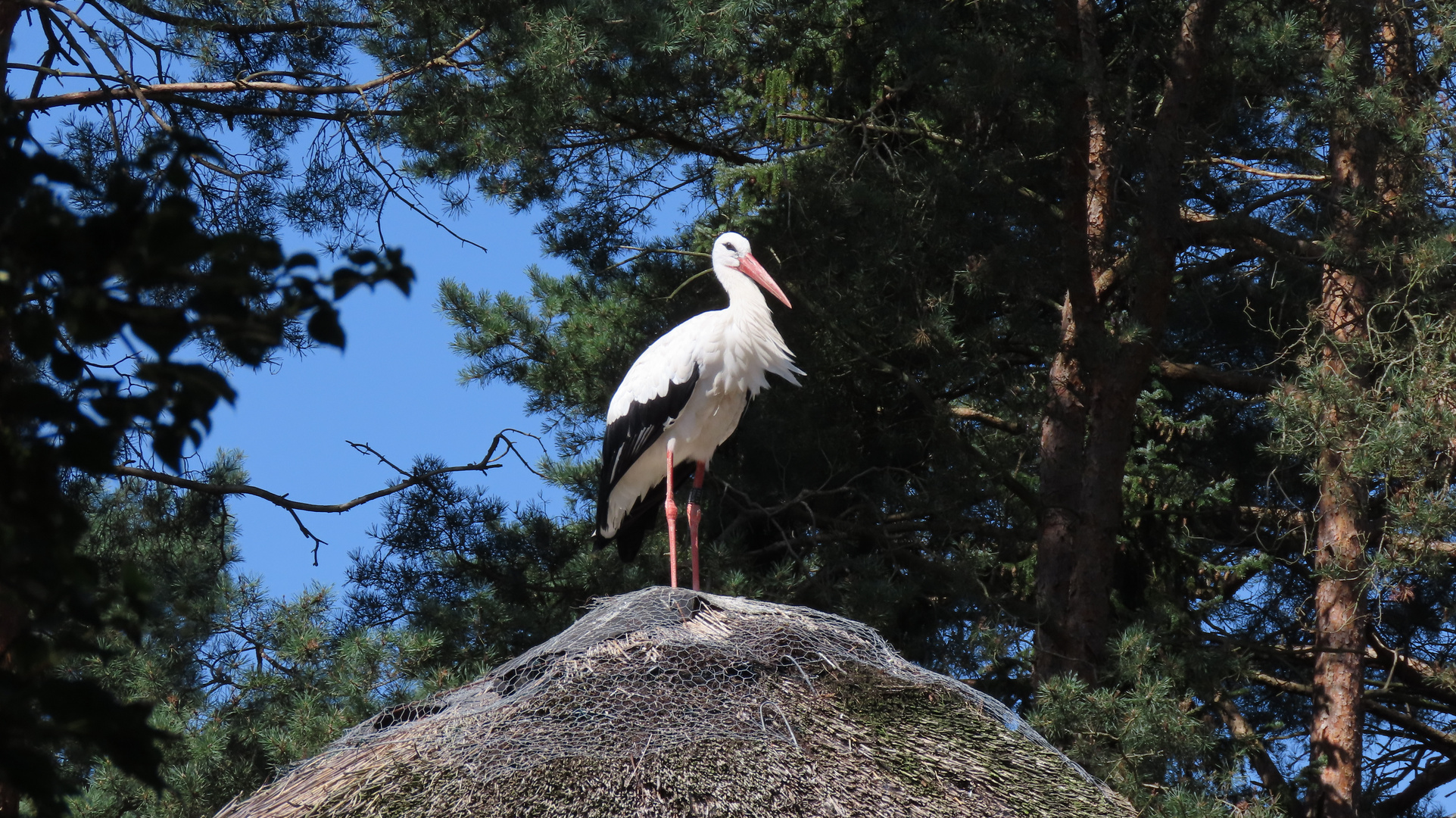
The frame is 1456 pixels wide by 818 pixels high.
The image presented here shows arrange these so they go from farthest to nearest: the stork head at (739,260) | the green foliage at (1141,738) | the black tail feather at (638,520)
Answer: the black tail feather at (638,520) → the stork head at (739,260) → the green foliage at (1141,738)

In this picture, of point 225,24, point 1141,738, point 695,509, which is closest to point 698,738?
point 695,509

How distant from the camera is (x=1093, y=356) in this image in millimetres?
7574

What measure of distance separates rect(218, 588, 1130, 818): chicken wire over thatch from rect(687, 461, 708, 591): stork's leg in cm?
113

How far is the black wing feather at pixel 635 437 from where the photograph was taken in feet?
21.5

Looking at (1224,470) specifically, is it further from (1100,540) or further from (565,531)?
(565,531)

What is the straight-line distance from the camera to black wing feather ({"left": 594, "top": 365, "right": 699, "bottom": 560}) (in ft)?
21.5

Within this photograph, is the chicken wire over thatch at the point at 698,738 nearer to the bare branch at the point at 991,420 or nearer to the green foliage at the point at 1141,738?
the green foliage at the point at 1141,738

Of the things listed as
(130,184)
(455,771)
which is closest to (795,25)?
(455,771)

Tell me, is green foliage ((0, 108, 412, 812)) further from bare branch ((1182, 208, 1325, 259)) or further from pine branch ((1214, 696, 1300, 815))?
bare branch ((1182, 208, 1325, 259))

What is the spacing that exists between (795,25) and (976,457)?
2456 millimetres

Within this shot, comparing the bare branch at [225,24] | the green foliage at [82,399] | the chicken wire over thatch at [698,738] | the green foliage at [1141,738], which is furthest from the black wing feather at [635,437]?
the green foliage at [82,399]

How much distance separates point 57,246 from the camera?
57.9 inches

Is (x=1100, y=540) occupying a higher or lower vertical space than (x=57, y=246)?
higher

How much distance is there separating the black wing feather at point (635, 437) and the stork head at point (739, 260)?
534 mm
